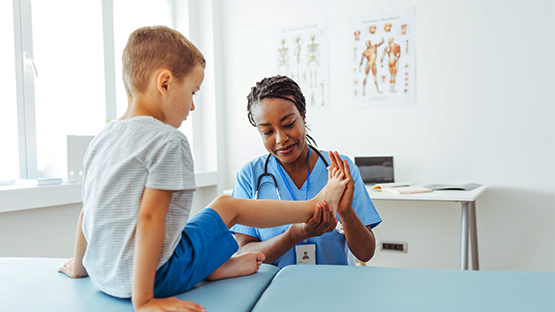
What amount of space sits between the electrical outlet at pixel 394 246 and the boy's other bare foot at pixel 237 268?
→ 6.42ft

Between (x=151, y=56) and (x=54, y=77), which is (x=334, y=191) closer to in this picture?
(x=151, y=56)

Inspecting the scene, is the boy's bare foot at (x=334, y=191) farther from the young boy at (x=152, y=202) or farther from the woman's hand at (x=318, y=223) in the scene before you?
the young boy at (x=152, y=202)

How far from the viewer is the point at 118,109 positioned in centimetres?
250

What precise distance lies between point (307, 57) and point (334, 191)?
6.55 feet

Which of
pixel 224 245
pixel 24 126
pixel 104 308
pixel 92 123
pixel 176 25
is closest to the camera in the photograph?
pixel 104 308

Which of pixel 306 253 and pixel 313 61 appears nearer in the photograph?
pixel 306 253

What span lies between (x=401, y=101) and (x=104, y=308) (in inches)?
92.6

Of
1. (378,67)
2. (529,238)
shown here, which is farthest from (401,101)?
(529,238)

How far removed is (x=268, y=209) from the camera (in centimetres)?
93

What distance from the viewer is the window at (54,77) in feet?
6.14

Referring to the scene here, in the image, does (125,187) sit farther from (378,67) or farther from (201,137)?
(201,137)

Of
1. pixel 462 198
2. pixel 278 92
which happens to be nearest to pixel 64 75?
pixel 278 92

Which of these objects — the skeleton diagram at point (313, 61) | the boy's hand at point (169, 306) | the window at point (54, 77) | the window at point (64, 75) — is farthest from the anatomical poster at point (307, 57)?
the boy's hand at point (169, 306)

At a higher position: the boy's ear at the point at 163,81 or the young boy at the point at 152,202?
the boy's ear at the point at 163,81
